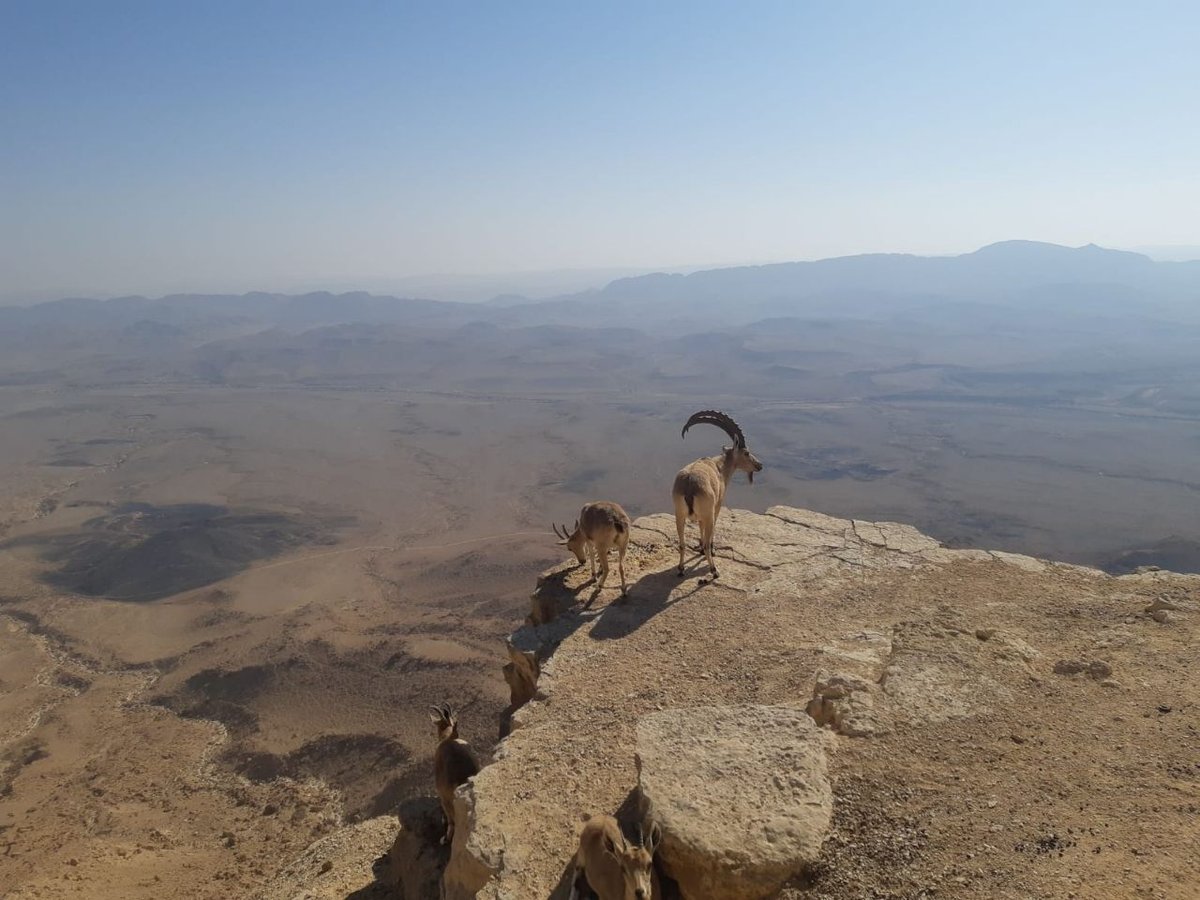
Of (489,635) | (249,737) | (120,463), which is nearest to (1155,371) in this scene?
(489,635)

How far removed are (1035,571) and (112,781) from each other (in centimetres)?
2154

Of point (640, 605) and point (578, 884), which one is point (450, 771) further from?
point (640, 605)

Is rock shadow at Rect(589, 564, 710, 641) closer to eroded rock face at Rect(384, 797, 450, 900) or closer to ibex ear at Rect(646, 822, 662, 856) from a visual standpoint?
eroded rock face at Rect(384, 797, 450, 900)

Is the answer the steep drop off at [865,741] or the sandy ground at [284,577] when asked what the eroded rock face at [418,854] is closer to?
the steep drop off at [865,741]

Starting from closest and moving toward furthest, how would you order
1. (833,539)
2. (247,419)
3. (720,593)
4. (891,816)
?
(891,816) → (720,593) → (833,539) → (247,419)

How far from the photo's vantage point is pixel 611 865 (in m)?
4.49

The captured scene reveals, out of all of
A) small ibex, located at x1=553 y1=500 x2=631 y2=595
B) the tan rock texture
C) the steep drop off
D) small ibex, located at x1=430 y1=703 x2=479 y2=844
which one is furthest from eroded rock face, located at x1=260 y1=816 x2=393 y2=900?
small ibex, located at x1=553 y1=500 x2=631 y2=595

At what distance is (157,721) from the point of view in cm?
2067

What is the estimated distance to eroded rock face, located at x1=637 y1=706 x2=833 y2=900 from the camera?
464cm

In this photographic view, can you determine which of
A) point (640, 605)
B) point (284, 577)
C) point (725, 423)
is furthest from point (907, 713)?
point (284, 577)

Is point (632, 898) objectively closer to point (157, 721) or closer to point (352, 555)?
point (157, 721)

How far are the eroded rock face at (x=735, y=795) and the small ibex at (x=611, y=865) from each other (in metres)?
0.36

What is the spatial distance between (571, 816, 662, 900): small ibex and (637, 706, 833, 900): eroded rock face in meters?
0.36

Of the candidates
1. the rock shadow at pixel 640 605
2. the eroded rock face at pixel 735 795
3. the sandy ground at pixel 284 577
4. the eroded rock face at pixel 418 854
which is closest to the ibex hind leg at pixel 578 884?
the eroded rock face at pixel 735 795
